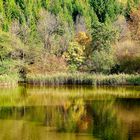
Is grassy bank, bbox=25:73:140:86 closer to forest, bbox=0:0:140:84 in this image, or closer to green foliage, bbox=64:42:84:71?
forest, bbox=0:0:140:84

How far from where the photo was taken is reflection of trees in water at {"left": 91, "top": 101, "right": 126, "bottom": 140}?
15388mm

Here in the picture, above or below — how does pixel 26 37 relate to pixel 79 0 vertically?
below

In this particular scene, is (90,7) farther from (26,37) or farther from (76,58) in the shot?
(76,58)

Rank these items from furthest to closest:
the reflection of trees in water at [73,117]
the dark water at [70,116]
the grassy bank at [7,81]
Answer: the grassy bank at [7,81], the reflection of trees in water at [73,117], the dark water at [70,116]

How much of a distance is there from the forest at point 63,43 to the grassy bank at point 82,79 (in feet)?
0.28

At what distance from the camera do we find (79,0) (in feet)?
244

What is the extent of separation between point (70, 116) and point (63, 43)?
35.7m

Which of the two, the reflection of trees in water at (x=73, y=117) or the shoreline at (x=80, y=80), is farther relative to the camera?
the shoreline at (x=80, y=80)

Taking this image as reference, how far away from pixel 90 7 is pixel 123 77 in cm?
3842

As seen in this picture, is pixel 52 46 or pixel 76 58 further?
pixel 52 46

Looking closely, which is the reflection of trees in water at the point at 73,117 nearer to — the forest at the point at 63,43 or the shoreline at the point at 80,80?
the shoreline at the point at 80,80

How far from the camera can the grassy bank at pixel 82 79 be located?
38.2 m

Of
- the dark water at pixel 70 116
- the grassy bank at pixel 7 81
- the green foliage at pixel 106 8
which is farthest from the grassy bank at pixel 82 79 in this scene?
the green foliage at pixel 106 8

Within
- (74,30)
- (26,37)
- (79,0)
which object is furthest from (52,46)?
(79,0)
